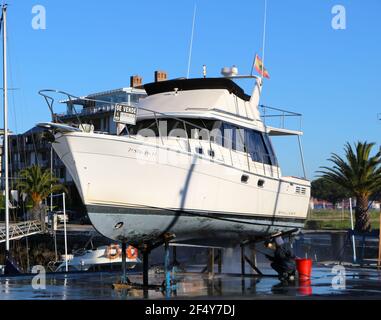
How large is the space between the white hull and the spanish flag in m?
3.94

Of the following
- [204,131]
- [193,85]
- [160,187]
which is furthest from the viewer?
[193,85]

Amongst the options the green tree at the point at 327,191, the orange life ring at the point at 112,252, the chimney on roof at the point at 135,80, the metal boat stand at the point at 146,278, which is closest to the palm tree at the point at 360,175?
the orange life ring at the point at 112,252

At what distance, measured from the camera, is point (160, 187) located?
1441 cm

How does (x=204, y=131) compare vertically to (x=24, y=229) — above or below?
above

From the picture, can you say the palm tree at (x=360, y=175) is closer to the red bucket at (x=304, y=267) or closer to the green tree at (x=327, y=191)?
the red bucket at (x=304, y=267)

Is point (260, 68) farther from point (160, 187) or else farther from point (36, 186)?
point (36, 186)

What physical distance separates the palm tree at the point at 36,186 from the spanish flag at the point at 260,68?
32.9m

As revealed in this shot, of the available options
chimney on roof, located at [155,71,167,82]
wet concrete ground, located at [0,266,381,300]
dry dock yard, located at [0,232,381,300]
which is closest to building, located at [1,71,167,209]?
chimney on roof, located at [155,71,167,82]

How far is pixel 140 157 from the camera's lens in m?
14.0

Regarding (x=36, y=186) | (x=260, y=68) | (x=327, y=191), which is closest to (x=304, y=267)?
(x=260, y=68)

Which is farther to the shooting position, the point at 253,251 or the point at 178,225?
the point at 253,251

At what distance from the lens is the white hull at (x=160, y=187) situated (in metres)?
13.6

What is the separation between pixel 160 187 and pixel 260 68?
7.65m
